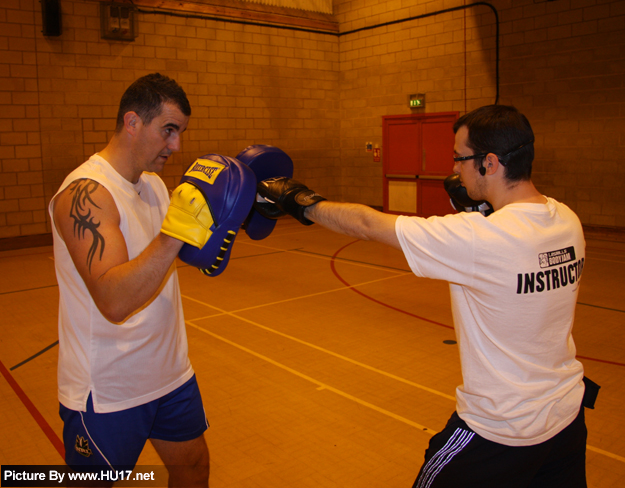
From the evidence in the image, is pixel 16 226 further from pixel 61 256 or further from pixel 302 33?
pixel 61 256

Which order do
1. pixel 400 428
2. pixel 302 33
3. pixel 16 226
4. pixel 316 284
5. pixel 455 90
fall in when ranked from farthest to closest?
pixel 302 33
pixel 455 90
pixel 16 226
pixel 316 284
pixel 400 428

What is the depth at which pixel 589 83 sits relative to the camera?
8039mm

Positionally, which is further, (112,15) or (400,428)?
(112,15)

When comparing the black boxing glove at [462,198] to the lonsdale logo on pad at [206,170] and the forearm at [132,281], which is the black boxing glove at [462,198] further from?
the forearm at [132,281]

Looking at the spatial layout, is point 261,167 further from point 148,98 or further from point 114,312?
point 114,312

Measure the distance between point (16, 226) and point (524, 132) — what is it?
346 inches

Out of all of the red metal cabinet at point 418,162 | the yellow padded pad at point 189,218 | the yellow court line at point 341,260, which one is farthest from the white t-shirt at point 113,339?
the red metal cabinet at point 418,162

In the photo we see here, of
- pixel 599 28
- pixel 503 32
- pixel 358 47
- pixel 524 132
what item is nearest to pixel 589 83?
pixel 599 28

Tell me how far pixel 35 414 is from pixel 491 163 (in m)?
3.00

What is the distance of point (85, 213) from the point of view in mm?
1535

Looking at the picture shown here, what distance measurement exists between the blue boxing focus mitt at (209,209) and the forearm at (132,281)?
0.21 feet

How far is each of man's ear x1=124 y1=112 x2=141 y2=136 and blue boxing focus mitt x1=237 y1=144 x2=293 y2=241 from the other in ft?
1.47

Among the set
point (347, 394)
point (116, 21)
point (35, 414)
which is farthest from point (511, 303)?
point (116, 21)

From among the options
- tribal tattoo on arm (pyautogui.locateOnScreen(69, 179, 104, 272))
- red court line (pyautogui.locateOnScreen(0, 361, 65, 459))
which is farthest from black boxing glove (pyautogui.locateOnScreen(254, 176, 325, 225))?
red court line (pyautogui.locateOnScreen(0, 361, 65, 459))
